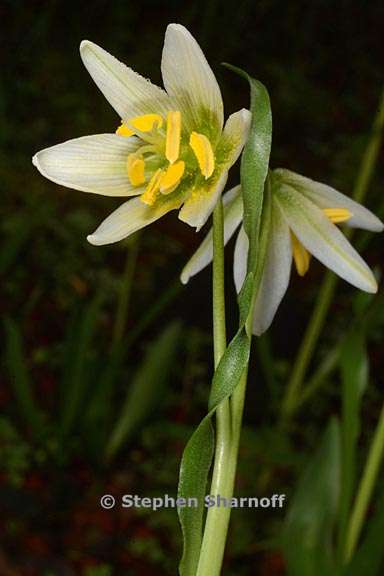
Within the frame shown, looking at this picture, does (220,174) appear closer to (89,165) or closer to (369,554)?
(89,165)

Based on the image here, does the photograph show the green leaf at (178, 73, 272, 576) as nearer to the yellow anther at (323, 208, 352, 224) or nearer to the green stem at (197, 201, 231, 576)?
the green stem at (197, 201, 231, 576)

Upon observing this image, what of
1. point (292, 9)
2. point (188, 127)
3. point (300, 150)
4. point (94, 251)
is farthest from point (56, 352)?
point (292, 9)

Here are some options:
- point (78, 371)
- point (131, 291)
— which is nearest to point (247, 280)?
point (78, 371)

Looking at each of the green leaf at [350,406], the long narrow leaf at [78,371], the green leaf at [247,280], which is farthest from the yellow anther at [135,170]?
the long narrow leaf at [78,371]

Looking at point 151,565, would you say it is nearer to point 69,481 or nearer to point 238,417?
point 69,481

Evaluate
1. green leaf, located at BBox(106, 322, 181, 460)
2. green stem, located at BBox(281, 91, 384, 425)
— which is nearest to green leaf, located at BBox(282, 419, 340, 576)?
green stem, located at BBox(281, 91, 384, 425)

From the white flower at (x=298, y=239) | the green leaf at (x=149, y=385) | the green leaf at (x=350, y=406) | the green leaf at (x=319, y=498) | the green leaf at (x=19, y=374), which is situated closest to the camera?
the white flower at (x=298, y=239)

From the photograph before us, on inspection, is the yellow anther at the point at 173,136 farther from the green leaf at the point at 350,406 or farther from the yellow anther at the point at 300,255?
the green leaf at the point at 350,406
